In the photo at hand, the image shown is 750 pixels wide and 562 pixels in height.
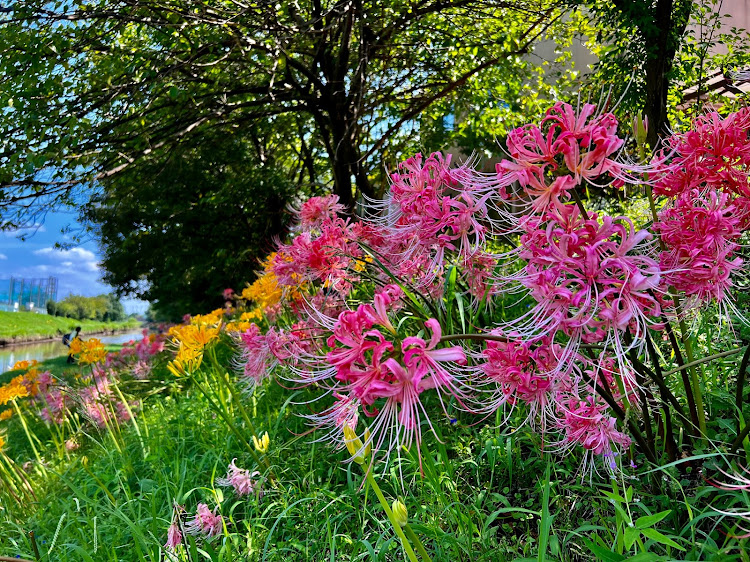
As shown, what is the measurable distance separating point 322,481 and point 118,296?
1873cm

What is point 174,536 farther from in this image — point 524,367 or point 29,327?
point 29,327

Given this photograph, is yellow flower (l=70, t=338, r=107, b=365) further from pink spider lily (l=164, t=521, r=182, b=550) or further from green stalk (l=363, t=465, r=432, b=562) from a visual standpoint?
green stalk (l=363, t=465, r=432, b=562)

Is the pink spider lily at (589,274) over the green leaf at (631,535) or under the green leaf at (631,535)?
over

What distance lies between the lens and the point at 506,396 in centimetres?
150

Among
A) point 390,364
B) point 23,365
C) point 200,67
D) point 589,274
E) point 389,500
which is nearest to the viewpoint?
point 390,364

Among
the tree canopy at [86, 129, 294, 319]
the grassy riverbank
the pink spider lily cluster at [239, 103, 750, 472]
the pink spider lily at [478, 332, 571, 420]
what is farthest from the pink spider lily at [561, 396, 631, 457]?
the grassy riverbank

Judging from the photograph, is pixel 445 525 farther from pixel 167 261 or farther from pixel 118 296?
pixel 118 296

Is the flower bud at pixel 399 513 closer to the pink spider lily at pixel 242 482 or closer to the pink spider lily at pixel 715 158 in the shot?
the pink spider lily at pixel 715 158

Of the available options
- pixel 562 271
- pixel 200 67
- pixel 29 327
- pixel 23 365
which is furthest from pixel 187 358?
pixel 29 327

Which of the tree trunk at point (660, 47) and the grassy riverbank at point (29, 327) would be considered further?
the grassy riverbank at point (29, 327)

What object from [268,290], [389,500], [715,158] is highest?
[715,158]

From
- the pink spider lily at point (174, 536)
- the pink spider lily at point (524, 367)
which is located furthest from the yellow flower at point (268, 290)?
the pink spider lily at point (524, 367)

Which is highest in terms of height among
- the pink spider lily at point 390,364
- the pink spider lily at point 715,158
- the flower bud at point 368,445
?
the pink spider lily at point 715,158

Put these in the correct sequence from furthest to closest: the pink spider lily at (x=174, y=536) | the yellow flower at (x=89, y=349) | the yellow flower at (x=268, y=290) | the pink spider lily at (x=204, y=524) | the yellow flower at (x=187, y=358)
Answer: the yellow flower at (x=89, y=349), the yellow flower at (x=268, y=290), the yellow flower at (x=187, y=358), the pink spider lily at (x=204, y=524), the pink spider lily at (x=174, y=536)
